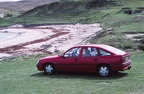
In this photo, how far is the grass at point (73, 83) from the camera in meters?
13.8

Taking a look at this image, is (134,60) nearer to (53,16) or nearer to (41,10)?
(53,16)

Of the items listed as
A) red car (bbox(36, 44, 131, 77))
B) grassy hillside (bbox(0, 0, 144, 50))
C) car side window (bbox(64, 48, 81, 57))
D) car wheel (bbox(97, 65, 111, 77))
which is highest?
grassy hillside (bbox(0, 0, 144, 50))

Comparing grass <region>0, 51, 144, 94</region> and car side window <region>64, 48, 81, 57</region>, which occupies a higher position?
car side window <region>64, 48, 81, 57</region>

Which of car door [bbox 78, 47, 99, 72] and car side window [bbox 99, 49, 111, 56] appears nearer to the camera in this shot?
car side window [bbox 99, 49, 111, 56]

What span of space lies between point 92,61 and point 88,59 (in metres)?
0.24

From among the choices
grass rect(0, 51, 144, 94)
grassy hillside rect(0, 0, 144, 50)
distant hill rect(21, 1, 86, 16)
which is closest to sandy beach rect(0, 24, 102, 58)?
grassy hillside rect(0, 0, 144, 50)

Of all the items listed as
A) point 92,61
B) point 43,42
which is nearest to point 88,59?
point 92,61

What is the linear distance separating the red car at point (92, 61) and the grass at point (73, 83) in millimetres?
368

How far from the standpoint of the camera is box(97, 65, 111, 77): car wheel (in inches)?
656

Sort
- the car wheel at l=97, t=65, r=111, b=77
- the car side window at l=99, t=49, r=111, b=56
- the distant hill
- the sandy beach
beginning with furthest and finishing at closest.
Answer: the distant hill → the sandy beach → the car side window at l=99, t=49, r=111, b=56 → the car wheel at l=97, t=65, r=111, b=77

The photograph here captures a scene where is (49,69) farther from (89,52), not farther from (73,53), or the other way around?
(89,52)

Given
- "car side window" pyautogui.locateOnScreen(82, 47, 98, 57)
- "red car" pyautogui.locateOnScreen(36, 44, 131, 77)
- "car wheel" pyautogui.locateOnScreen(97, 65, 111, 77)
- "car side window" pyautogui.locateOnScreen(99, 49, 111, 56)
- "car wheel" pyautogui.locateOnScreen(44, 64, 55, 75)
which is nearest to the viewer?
"red car" pyautogui.locateOnScreen(36, 44, 131, 77)

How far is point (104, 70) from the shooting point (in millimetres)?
16766

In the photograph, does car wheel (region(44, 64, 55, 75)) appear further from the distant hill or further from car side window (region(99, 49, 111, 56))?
the distant hill
